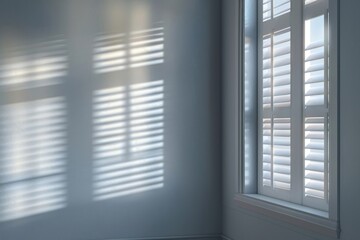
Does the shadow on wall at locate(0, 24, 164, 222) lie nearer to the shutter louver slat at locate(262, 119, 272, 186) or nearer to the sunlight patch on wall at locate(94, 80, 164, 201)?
the sunlight patch on wall at locate(94, 80, 164, 201)

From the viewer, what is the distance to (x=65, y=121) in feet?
12.6

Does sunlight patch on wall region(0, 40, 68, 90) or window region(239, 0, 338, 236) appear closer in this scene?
window region(239, 0, 338, 236)

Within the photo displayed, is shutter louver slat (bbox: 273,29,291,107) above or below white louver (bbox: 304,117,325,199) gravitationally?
above

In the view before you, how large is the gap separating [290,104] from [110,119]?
1.37m

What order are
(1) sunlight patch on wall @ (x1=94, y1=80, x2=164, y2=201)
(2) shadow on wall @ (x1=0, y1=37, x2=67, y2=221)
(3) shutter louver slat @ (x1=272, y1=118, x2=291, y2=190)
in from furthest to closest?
1. (1) sunlight patch on wall @ (x1=94, y1=80, x2=164, y2=201)
2. (2) shadow on wall @ (x1=0, y1=37, x2=67, y2=221)
3. (3) shutter louver slat @ (x1=272, y1=118, x2=291, y2=190)

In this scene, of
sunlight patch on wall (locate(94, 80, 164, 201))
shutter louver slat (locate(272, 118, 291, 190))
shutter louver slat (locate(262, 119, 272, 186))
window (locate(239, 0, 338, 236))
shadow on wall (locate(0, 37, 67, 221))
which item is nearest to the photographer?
window (locate(239, 0, 338, 236))

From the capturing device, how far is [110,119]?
3.95m

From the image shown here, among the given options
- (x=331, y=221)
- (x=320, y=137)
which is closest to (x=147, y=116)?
(x=320, y=137)

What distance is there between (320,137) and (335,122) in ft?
1.15

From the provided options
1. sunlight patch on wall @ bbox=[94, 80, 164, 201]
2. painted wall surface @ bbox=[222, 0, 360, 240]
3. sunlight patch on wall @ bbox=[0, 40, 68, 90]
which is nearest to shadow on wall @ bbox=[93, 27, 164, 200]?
sunlight patch on wall @ bbox=[94, 80, 164, 201]

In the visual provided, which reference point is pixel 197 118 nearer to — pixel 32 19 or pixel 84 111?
pixel 84 111

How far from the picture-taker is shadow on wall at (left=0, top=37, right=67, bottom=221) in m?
3.72

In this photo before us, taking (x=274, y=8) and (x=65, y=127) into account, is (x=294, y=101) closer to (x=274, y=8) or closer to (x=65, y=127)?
(x=274, y=8)
